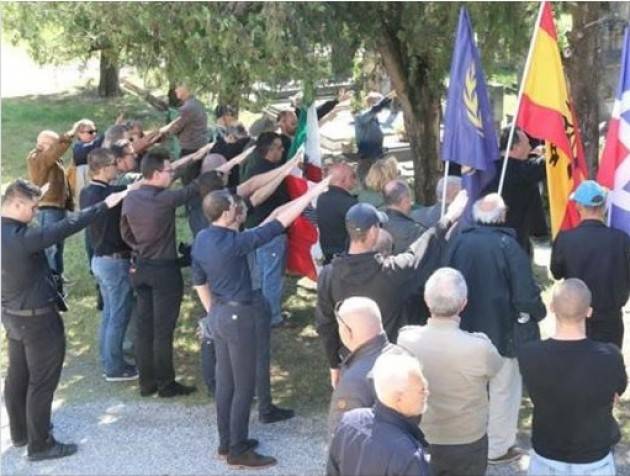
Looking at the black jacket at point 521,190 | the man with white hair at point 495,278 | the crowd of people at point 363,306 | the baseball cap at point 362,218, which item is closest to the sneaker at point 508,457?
the crowd of people at point 363,306

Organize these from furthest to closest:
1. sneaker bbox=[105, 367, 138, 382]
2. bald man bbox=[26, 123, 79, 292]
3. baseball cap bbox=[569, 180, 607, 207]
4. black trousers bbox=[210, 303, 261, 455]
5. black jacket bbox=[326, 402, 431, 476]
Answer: bald man bbox=[26, 123, 79, 292]
sneaker bbox=[105, 367, 138, 382]
black trousers bbox=[210, 303, 261, 455]
baseball cap bbox=[569, 180, 607, 207]
black jacket bbox=[326, 402, 431, 476]

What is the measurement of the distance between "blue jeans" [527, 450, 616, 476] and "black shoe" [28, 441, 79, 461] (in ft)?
11.1

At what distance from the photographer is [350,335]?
4.87 meters

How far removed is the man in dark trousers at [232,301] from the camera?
638 cm

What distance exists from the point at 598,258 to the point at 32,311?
3.68 metres

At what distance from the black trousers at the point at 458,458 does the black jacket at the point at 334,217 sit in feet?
9.03

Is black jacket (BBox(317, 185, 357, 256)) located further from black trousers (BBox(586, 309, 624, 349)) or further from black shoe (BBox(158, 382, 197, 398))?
black trousers (BBox(586, 309, 624, 349))

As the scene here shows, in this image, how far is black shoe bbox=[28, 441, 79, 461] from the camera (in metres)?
6.76

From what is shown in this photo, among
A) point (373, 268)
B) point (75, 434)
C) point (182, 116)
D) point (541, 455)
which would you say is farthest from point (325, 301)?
point (182, 116)

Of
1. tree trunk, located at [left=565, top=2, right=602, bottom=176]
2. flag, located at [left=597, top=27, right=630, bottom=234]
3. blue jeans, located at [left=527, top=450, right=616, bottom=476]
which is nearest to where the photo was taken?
blue jeans, located at [left=527, top=450, right=616, bottom=476]

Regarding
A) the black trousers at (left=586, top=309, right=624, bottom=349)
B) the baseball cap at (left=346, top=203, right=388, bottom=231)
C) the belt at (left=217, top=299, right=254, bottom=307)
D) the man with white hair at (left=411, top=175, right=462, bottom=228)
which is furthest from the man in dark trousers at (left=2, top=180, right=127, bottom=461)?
the black trousers at (left=586, top=309, right=624, bottom=349)

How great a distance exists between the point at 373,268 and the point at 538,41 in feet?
7.09

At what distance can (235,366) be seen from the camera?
647 cm

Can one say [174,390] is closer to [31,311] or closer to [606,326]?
[31,311]
